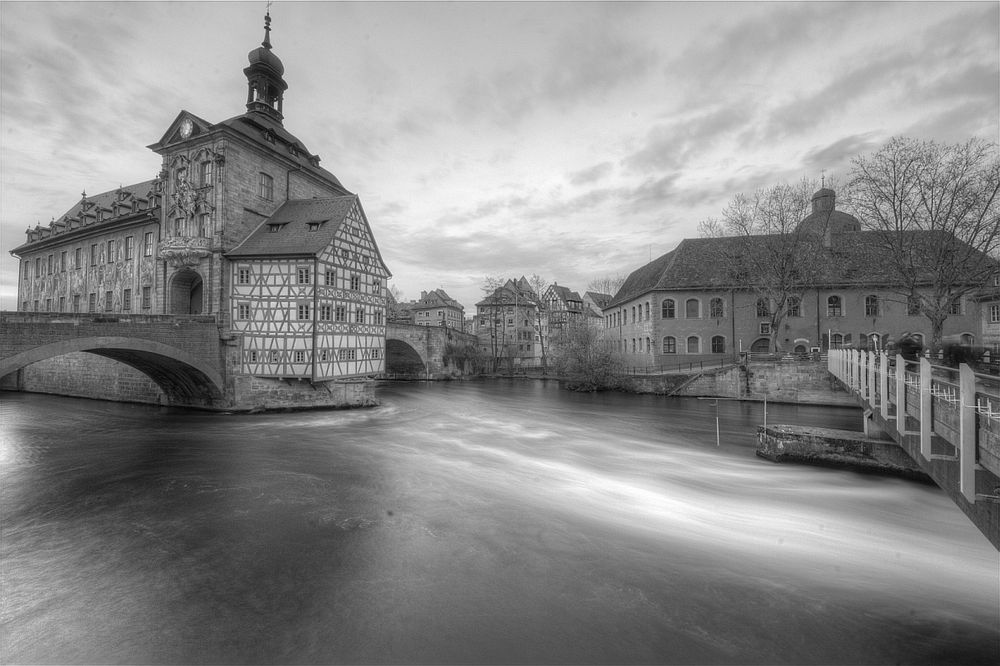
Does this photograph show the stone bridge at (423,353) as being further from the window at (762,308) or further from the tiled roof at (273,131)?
the window at (762,308)

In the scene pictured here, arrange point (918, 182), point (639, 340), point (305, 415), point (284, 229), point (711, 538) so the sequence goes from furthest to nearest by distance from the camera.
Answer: point (639, 340), point (284, 229), point (305, 415), point (918, 182), point (711, 538)

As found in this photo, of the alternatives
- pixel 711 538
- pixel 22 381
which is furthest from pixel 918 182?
pixel 22 381

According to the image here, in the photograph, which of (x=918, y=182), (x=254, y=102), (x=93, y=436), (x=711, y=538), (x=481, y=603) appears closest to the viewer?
(x=481, y=603)

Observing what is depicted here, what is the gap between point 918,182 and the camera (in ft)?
59.2

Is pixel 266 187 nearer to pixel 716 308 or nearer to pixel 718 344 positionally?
pixel 716 308

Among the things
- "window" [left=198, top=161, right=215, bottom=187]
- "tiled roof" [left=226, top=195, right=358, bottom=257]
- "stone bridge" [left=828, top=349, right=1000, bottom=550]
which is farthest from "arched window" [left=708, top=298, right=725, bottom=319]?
"window" [left=198, top=161, right=215, bottom=187]

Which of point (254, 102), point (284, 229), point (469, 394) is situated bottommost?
point (469, 394)

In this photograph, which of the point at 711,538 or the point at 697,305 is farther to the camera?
the point at 697,305

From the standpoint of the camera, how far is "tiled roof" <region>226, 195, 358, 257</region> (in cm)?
2091

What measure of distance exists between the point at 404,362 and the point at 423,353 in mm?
2902

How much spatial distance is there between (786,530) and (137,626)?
1029cm

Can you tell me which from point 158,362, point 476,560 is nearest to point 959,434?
point 476,560

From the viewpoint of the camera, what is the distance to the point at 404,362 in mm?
44000

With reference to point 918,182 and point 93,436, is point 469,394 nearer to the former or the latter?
point 93,436
